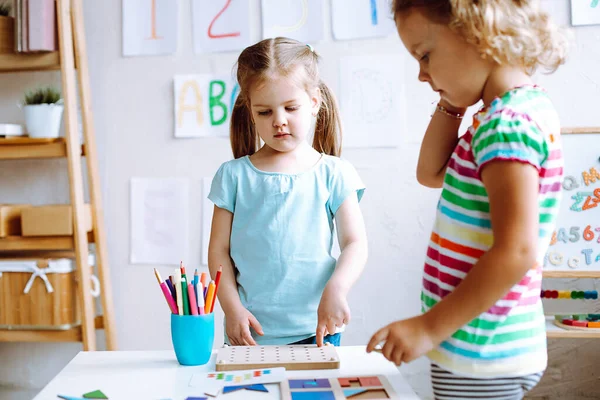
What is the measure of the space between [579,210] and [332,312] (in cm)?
95

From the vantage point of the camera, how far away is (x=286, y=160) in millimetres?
1133

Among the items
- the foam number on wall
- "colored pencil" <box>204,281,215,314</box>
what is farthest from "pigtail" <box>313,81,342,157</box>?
the foam number on wall

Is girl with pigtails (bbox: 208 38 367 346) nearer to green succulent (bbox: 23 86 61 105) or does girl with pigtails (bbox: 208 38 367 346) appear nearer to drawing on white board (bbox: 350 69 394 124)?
drawing on white board (bbox: 350 69 394 124)

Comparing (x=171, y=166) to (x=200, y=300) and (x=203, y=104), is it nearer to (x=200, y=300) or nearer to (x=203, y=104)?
(x=203, y=104)

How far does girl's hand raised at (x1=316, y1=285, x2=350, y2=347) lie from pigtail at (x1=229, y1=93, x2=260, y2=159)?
1.15 ft

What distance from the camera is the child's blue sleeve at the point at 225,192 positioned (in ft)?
3.67

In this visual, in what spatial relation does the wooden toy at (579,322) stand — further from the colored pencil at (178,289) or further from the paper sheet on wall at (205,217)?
the colored pencil at (178,289)

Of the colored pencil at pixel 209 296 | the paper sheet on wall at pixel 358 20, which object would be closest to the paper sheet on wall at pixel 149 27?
the paper sheet on wall at pixel 358 20

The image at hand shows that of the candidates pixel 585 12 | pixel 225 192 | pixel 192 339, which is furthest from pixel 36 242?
pixel 585 12

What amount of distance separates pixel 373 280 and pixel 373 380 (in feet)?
3.74

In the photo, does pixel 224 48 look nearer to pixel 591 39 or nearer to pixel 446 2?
pixel 591 39

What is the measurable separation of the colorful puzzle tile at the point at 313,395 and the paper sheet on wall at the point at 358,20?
4.42ft

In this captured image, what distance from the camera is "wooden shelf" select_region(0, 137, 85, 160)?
1814 millimetres

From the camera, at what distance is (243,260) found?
1.10 m
